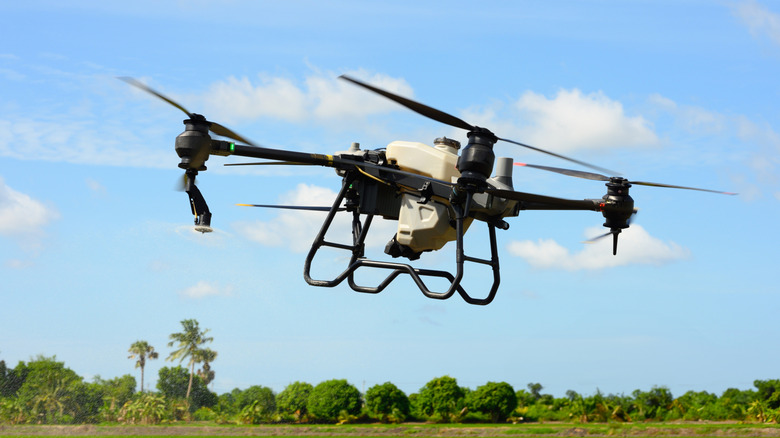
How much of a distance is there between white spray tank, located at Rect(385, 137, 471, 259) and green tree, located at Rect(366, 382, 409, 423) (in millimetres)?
45482

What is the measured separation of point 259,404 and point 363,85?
175ft

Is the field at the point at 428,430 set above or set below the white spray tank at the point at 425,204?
below

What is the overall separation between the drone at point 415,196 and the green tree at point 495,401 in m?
42.5

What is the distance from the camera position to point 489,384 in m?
53.7

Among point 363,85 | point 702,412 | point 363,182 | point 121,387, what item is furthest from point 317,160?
point 121,387

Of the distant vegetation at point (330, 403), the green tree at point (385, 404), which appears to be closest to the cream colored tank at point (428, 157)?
the distant vegetation at point (330, 403)

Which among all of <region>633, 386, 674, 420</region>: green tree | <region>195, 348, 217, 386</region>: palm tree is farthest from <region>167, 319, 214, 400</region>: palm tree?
<region>633, 386, 674, 420</region>: green tree

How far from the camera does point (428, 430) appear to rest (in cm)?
4800

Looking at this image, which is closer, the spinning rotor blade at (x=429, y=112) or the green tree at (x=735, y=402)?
the spinning rotor blade at (x=429, y=112)

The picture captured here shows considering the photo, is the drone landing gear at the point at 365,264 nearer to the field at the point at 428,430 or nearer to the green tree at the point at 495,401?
the field at the point at 428,430

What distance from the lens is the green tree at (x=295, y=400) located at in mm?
57906

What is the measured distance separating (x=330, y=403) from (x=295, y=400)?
3458mm

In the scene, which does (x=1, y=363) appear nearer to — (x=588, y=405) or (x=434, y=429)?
(x=434, y=429)

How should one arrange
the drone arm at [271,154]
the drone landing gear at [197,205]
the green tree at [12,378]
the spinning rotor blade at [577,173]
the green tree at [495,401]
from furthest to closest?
the green tree at [12,378] → the green tree at [495,401] → the spinning rotor blade at [577,173] → the drone arm at [271,154] → the drone landing gear at [197,205]
